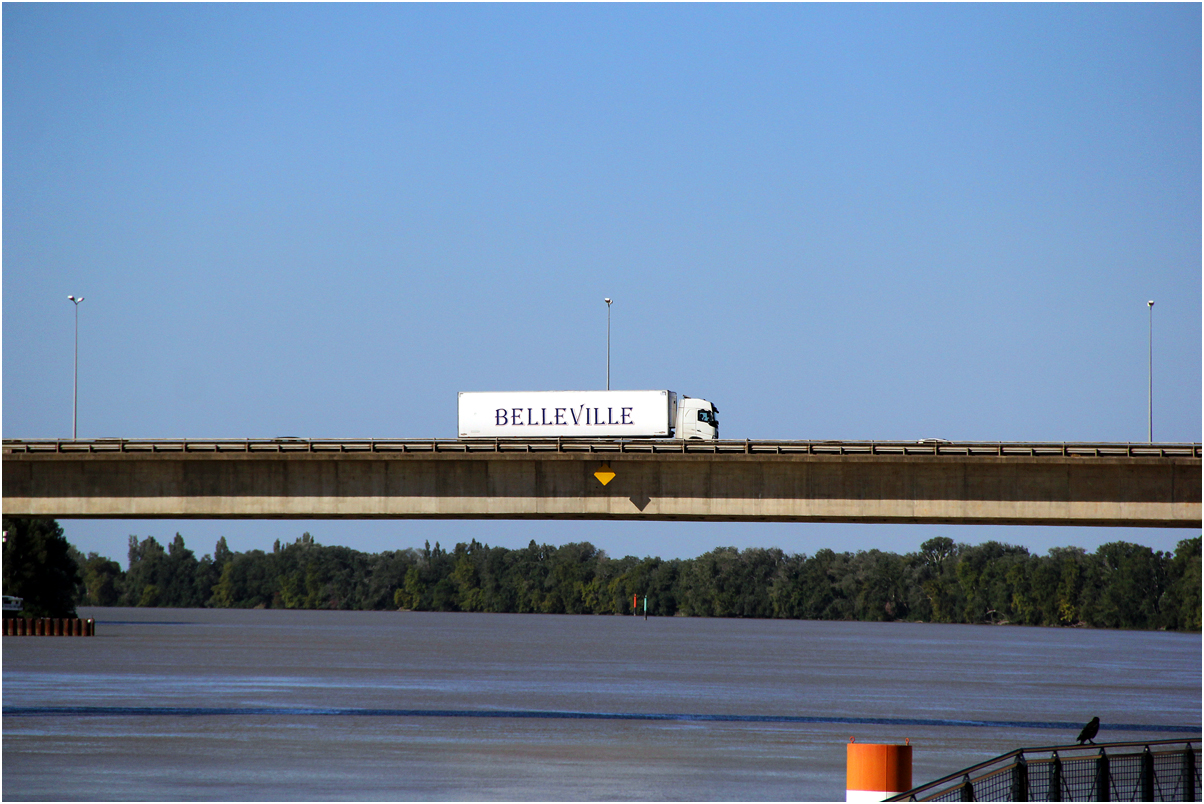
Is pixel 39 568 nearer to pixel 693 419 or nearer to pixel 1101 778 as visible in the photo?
pixel 693 419

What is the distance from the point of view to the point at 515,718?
→ 55.7 metres

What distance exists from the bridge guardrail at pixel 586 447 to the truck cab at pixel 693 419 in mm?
13001

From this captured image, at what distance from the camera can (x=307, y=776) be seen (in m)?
37.8

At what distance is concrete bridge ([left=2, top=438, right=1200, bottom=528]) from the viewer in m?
46.9

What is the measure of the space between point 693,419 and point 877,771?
41.0 m

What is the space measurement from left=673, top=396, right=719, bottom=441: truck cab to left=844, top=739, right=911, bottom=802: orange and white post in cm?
4034

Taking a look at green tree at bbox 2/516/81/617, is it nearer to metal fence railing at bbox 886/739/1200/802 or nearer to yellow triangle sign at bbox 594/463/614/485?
yellow triangle sign at bbox 594/463/614/485

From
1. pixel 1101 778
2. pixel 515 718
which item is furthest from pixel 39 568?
pixel 1101 778

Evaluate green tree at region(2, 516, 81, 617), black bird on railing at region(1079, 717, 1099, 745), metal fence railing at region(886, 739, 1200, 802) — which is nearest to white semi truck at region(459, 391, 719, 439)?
black bird on railing at region(1079, 717, 1099, 745)

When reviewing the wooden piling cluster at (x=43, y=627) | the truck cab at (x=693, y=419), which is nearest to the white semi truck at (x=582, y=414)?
the truck cab at (x=693, y=419)

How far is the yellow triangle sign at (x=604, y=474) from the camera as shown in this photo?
47.7 m

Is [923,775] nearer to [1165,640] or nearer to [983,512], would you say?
[983,512]

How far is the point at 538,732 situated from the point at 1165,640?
14958cm

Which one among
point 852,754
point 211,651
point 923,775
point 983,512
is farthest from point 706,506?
point 211,651
